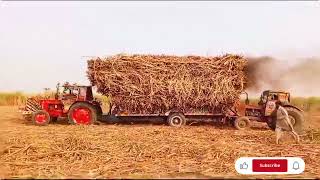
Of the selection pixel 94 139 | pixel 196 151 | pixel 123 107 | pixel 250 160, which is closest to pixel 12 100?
pixel 123 107

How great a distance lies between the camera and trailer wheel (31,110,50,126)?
663 inches

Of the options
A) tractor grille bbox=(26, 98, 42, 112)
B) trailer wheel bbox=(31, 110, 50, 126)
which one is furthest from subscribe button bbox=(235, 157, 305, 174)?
tractor grille bbox=(26, 98, 42, 112)

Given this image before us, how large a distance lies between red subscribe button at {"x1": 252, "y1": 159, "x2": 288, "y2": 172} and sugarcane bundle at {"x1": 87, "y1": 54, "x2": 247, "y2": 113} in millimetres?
8285

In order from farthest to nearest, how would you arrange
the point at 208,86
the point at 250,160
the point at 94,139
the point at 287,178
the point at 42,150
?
1. the point at 208,86
2. the point at 94,139
3. the point at 42,150
4. the point at 250,160
5. the point at 287,178

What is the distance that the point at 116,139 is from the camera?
40.4 feet

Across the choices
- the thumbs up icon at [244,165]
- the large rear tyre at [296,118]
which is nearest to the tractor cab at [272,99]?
the large rear tyre at [296,118]

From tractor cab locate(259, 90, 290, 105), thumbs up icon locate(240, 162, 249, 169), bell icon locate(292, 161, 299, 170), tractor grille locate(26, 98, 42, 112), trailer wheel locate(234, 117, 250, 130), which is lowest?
bell icon locate(292, 161, 299, 170)

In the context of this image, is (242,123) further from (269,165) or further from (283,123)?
(269,165)

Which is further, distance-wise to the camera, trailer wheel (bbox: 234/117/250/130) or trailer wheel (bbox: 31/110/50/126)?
trailer wheel (bbox: 31/110/50/126)

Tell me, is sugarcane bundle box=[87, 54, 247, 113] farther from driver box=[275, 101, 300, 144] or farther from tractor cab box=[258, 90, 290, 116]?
driver box=[275, 101, 300, 144]

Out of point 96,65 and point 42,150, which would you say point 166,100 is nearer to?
point 96,65

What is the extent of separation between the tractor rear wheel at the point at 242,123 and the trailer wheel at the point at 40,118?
5550 mm

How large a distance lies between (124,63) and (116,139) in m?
4.67

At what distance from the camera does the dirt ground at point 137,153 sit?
904cm
